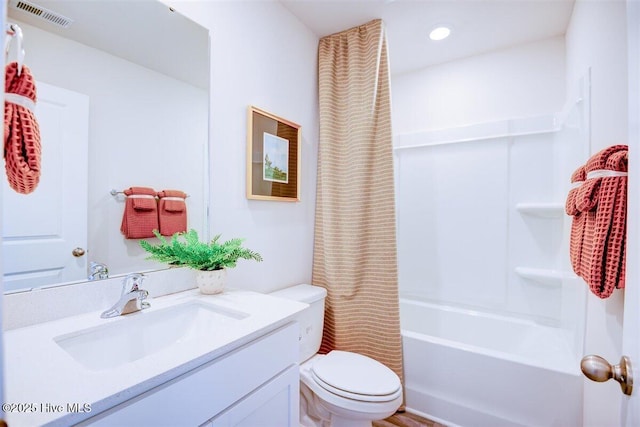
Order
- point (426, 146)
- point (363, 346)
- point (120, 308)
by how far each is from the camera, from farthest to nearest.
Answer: point (426, 146) < point (363, 346) < point (120, 308)

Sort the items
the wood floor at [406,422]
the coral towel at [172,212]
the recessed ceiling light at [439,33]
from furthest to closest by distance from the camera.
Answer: the recessed ceiling light at [439,33]
the wood floor at [406,422]
the coral towel at [172,212]

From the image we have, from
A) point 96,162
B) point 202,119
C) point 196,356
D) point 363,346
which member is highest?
point 202,119

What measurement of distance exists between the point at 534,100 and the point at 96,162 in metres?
2.63

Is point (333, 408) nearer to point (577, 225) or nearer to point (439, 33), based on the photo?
point (577, 225)

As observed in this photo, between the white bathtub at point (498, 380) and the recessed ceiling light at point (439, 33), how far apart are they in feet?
6.46

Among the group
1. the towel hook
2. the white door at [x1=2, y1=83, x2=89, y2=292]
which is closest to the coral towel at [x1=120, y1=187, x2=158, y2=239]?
the white door at [x1=2, y1=83, x2=89, y2=292]

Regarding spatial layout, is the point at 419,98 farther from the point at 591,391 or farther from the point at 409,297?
the point at 591,391

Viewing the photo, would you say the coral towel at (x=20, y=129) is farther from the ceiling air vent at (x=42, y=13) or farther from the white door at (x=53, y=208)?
the ceiling air vent at (x=42, y=13)

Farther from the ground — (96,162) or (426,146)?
(426,146)

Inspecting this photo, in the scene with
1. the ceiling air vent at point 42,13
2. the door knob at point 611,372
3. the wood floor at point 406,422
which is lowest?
the wood floor at point 406,422

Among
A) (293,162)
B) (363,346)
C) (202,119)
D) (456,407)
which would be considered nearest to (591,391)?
(456,407)

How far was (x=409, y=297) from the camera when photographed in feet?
8.30

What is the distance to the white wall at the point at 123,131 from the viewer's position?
940 millimetres

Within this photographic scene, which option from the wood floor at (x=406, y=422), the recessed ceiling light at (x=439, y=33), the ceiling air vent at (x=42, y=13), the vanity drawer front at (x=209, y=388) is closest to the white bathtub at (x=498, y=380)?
the wood floor at (x=406, y=422)
